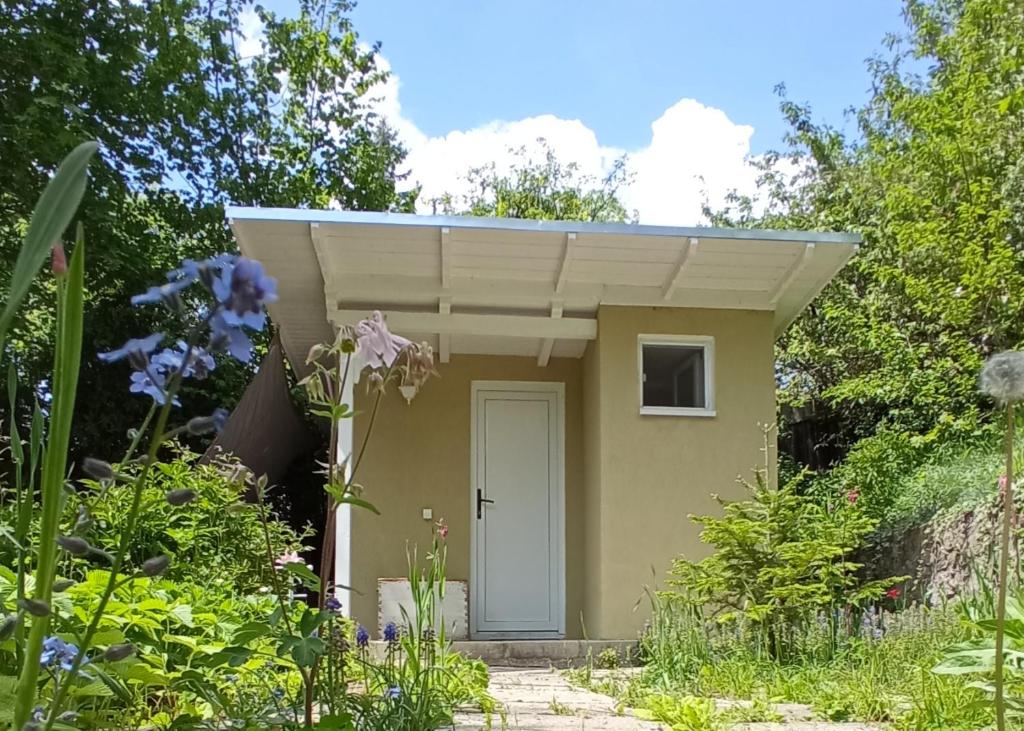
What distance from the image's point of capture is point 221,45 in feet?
45.9

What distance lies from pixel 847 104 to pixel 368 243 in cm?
1203

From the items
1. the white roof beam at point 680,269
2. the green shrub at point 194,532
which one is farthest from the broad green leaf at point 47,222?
the white roof beam at point 680,269

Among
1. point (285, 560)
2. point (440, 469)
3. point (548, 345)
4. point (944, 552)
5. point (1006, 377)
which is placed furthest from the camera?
point (440, 469)

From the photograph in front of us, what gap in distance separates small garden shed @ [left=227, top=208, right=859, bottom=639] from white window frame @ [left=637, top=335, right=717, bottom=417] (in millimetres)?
14

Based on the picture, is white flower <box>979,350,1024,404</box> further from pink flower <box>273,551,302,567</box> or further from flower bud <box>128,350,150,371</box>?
pink flower <box>273,551,302,567</box>

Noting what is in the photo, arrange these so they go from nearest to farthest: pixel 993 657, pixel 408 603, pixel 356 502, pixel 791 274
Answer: pixel 356 502 → pixel 993 657 → pixel 791 274 → pixel 408 603

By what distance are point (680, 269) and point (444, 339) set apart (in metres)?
1.98

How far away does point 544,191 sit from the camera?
71.6ft

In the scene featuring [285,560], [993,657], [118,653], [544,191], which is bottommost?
[993,657]

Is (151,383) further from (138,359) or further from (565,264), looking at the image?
(565,264)

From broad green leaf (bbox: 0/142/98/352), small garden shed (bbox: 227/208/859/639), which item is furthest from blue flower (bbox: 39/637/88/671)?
small garden shed (bbox: 227/208/859/639)

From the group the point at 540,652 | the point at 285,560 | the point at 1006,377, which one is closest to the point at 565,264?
the point at 540,652

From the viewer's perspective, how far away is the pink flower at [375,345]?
1.77 metres

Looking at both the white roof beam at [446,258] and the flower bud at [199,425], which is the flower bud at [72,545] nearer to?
the flower bud at [199,425]
